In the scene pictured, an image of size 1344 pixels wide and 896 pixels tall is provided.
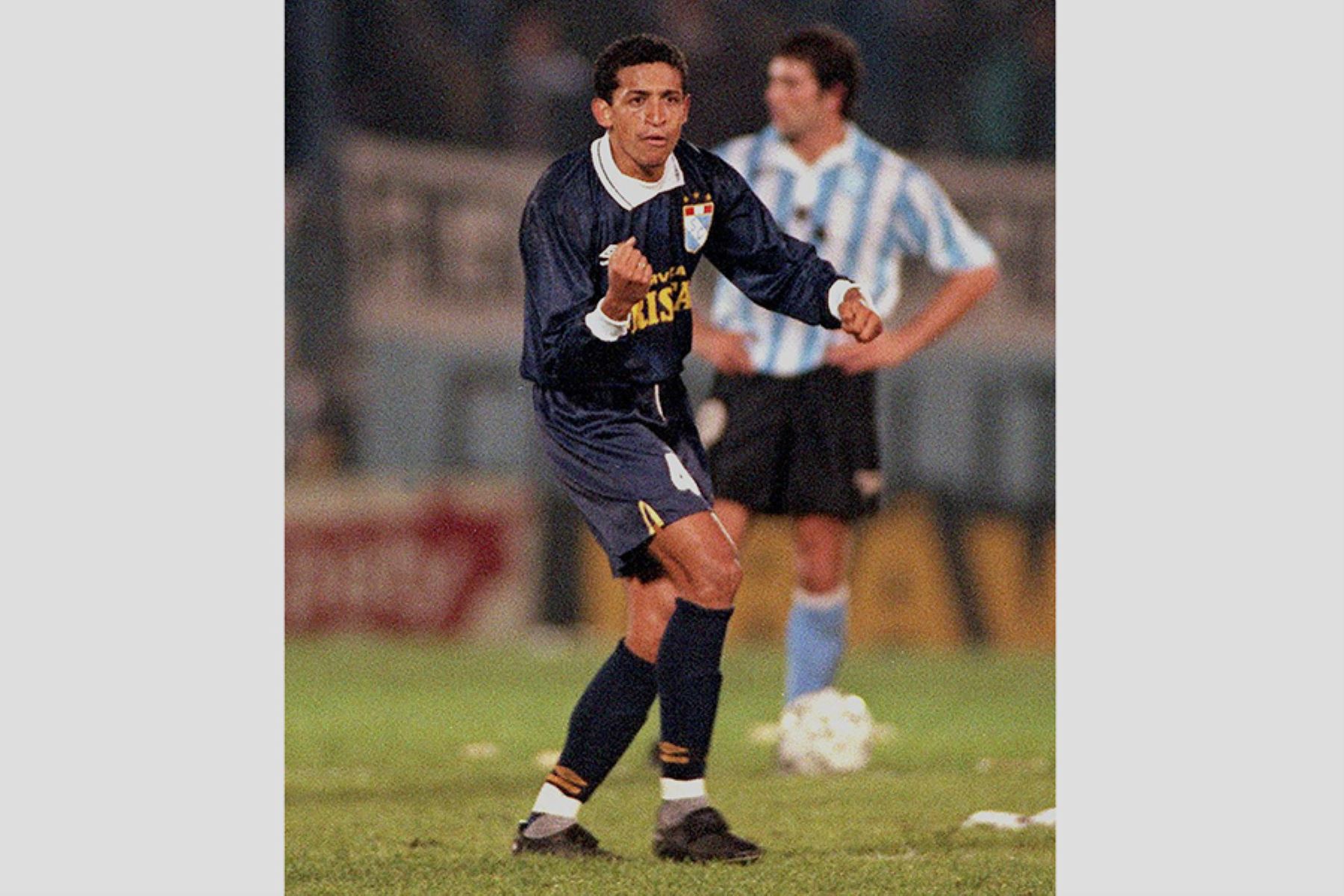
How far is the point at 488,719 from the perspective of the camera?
759 cm

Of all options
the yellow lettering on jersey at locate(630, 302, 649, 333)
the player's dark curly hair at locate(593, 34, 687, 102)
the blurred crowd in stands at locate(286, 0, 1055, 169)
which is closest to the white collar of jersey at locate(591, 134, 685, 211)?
the player's dark curly hair at locate(593, 34, 687, 102)

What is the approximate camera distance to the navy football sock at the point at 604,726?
4.85m

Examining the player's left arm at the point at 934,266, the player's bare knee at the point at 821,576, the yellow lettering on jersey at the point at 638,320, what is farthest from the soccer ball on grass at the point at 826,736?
the yellow lettering on jersey at the point at 638,320

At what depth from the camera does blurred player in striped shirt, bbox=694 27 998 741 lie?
21.4 feet

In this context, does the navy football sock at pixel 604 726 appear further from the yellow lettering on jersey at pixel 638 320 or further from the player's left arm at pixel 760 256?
the player's left arm at pixel 760 256

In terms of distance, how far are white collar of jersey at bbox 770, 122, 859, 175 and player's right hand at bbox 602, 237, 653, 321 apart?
7.24 feet

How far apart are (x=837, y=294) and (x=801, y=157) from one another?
189cm

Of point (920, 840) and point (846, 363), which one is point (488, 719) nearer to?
point (846, 363)

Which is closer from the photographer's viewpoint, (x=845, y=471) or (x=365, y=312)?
(x=845, y=471)

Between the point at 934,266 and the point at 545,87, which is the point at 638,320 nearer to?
the point at 934,266

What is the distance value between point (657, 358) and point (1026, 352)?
4849mm

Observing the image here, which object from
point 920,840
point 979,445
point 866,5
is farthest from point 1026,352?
point 920,840

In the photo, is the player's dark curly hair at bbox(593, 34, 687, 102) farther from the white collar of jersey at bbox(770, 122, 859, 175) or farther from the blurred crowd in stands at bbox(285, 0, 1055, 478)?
the blurred crowd in stands at bbox(285, 0, 1055, 478)

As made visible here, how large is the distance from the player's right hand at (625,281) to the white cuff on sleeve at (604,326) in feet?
0.04
